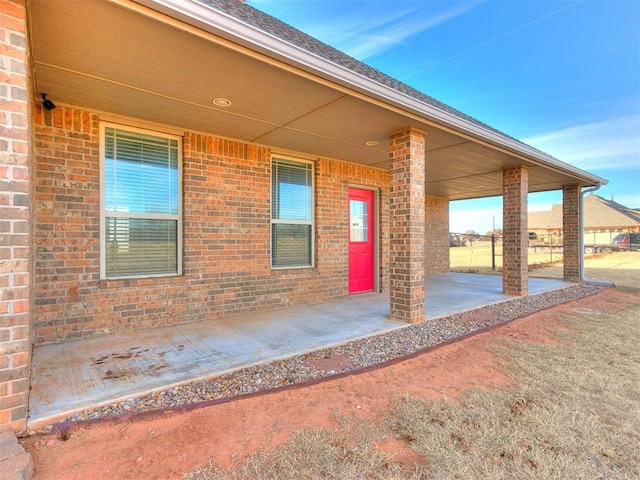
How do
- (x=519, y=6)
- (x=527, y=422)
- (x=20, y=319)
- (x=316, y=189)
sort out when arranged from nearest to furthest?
(x=20, y=319) < (x=527, y=422) < (x=316, y=189) < (x=519, y=6)

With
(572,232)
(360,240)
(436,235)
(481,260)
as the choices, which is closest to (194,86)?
Answer: (360,240)

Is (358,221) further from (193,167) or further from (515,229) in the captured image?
(193,167)

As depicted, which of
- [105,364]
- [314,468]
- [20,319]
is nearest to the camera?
[314,468]

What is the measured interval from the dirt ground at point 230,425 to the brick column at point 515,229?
441 cm

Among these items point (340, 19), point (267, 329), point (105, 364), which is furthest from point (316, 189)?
point (340, 19)

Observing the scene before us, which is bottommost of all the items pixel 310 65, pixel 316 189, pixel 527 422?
pixel 527 422

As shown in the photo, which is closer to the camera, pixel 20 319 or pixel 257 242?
pixel 20 319

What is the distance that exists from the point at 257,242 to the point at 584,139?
26631mm

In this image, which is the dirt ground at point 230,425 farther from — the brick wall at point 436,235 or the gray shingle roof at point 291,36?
the brick wall at point 436,235

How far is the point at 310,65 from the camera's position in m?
2.96

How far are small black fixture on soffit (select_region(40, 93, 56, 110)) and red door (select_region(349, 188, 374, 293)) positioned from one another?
5044 millimetres

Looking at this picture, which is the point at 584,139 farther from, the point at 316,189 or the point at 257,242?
the point at 257,242

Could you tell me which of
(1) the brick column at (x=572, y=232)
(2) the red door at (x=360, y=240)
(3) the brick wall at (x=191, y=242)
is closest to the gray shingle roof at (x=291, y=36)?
(3) the brick wall at (x=191, y=242)

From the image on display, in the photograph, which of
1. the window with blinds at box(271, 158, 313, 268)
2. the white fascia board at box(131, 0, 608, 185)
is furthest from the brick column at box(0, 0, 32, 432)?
the window with blinds at box(271, 158, 313, 268)
